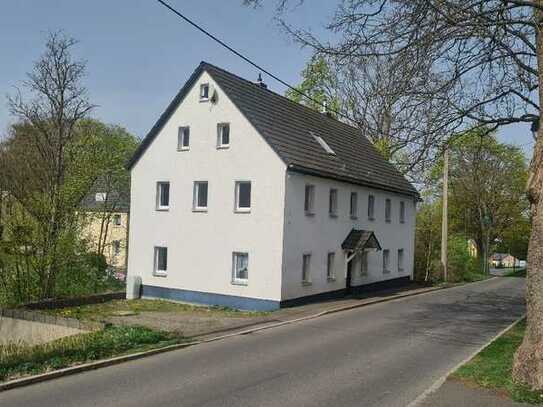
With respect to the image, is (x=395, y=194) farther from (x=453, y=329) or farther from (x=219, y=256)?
(x=453, y=329)

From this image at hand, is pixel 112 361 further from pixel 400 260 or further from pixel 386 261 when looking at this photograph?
pixel 400 260

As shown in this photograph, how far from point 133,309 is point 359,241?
9815 millimetres

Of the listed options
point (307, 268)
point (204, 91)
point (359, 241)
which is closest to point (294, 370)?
point (307, 268)

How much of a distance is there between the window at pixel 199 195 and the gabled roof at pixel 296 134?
333cm

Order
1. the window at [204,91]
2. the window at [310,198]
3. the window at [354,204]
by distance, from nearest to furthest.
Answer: the window at [310,198]
the window at [204,91]
the window at [354,204]

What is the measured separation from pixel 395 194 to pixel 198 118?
1223cm

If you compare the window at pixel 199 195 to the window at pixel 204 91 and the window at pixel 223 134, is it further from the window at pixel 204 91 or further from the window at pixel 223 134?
the window at pixel 204 91

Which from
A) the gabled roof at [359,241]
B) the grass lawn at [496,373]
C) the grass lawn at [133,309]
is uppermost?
the gabled roof at [359,241]

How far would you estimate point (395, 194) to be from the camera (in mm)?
31375

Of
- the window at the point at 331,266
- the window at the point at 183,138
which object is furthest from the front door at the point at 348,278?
the window at the point at 183,138

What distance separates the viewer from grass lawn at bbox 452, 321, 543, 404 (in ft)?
28.7

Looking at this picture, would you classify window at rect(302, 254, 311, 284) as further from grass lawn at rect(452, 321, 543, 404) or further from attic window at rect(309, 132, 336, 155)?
grass lawn at rect(452, 321, 543, 404)

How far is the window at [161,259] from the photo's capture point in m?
25.1

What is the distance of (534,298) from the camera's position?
9.25 metres
